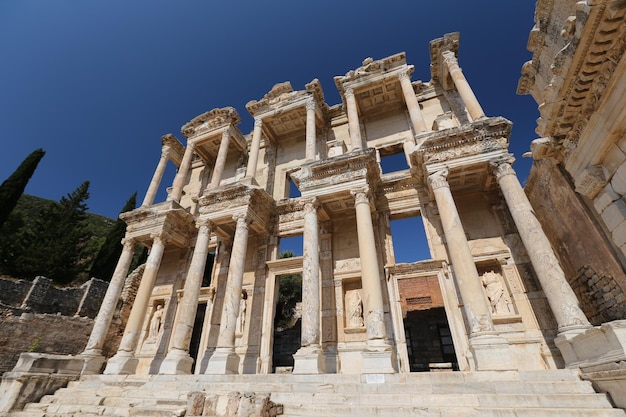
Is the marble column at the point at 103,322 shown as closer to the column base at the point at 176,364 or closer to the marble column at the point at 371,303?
the column base at the point at 176,364

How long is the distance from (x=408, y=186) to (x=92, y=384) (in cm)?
1393

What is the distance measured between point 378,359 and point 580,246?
691cm

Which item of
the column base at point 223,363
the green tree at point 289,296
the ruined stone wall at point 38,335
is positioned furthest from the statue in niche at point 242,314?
the green tree at point 289,296

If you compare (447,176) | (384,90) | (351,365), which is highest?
(384,90)

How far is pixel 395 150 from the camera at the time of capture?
14.9 m

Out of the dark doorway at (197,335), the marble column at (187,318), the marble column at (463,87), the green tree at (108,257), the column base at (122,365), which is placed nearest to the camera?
the marble column at (187,318)

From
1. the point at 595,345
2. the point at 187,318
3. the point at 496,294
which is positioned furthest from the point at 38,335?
the point at 595,345

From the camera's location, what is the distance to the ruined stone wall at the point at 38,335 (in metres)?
13.5

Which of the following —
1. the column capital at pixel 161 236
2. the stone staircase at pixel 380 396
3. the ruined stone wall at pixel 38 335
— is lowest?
the stone staircase at pixel 380 396

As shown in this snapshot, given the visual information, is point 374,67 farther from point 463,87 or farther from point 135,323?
point 135,323

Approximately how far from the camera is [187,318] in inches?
451

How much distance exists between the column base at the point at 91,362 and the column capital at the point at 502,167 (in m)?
16.6

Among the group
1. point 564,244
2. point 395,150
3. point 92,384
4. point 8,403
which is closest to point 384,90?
point 395,150

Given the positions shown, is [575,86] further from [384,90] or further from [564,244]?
[384,90]
